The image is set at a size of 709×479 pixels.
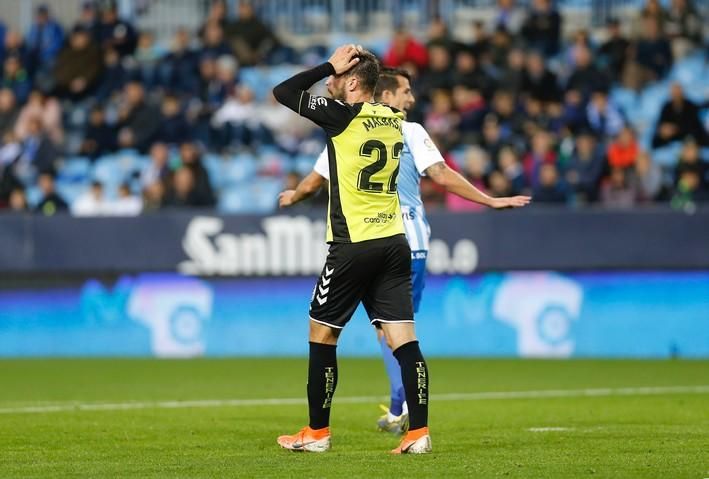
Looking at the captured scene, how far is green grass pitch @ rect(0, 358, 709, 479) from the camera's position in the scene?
24.9 ft

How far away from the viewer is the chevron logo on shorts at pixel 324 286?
8.20 metres

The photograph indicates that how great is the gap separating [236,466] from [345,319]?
116 cm

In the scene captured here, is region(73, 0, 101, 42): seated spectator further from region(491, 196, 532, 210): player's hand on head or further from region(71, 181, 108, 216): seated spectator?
region(491, 196, 532, 210): player's hand on head

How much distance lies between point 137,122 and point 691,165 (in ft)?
28.7

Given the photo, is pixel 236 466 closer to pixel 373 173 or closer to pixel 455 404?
pixel 373 173

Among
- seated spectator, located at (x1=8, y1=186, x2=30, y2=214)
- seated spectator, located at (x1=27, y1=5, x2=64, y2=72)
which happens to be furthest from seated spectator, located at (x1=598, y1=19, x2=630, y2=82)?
seated spectator, located at (x1=27, y1=5, x2=64, y2=72)

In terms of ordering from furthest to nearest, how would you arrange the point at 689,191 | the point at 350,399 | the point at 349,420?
1. the point at 689,191
2. the point at 350,399
3. the point at 349,420

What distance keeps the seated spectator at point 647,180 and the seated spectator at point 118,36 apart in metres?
9.51

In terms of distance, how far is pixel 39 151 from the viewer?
21.9 metres

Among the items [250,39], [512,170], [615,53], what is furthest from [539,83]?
[250,39]

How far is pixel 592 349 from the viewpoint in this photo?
57.6ft

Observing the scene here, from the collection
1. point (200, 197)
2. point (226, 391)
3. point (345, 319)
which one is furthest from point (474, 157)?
point (345, 319)

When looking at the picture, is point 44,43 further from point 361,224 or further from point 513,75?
point 361,224

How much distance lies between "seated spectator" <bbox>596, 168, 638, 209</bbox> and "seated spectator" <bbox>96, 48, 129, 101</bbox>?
29.6ft
